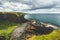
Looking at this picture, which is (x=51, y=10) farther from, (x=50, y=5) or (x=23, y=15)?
(x=23, y=15)

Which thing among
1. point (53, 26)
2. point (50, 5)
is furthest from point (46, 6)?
point (53, 26)

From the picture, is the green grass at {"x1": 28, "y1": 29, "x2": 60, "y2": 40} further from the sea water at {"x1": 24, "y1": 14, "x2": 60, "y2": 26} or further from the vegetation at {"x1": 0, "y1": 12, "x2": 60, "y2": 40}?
the sea water at {"x1": 24, "y1": 14, "x2": 60, "y2": 26}

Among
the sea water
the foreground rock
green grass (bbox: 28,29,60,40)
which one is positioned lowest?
green grass (bbox: 28,29,60,40)

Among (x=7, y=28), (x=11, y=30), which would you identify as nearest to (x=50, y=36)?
(x=11, y=30)

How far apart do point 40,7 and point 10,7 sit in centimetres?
76

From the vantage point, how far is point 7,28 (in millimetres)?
4375

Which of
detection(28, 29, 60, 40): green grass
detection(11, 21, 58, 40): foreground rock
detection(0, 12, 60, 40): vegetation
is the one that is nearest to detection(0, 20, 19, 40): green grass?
detection(0, 12, 60, 40): vegetation

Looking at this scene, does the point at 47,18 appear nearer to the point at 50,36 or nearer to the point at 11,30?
the point at 50,36

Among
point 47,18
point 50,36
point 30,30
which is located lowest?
point 50,36

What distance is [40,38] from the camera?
13.9 ft

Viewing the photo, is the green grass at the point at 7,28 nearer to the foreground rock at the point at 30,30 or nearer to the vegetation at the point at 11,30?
the vegetation at the point at 11,30

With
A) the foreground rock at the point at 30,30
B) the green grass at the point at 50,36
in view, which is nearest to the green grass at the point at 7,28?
the foreground rock at the point at 30,30

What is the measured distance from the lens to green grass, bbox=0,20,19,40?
4.34 meters

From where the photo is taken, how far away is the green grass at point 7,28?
4.34 m
